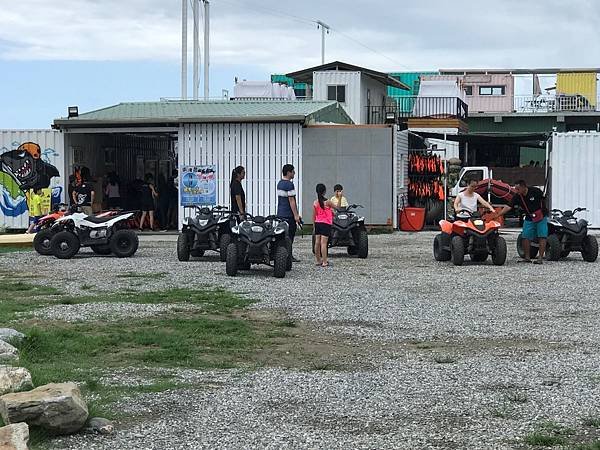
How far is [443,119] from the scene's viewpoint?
44.9 m

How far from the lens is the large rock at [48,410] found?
255 inches

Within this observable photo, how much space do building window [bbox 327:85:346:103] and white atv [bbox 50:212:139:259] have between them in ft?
90.1

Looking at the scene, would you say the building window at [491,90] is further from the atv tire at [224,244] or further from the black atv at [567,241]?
the atv tire at [224,244]

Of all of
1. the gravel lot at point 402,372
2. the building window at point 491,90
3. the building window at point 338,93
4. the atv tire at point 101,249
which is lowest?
the gravel lot at point 402,372

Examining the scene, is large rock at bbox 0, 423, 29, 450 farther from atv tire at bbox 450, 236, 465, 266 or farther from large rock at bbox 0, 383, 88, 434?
atv tire at bbox 450, 236, 465, 266

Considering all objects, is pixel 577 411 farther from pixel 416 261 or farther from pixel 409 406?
pixel 416 261

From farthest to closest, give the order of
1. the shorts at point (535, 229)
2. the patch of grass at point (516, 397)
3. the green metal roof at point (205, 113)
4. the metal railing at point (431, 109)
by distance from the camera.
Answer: the metal railing at point (431, 109), the green metal roof at point (205, 113), the shorts at point (535, 229), the patch of grass at point (516, 397)

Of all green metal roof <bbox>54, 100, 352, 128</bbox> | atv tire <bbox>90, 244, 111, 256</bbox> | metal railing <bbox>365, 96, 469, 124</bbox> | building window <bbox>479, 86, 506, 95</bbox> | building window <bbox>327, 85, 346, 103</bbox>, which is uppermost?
building window <bbox>479, 86, 506, 95</bbox>

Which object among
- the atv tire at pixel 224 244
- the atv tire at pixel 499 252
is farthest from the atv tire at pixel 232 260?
the atv tire at pixel 499 252

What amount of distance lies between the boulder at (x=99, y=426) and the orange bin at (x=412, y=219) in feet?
75.1

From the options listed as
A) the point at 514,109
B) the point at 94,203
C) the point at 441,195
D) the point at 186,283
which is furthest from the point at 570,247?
the point at 514,109

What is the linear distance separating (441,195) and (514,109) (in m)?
27.4

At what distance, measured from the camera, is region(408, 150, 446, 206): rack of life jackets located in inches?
1222

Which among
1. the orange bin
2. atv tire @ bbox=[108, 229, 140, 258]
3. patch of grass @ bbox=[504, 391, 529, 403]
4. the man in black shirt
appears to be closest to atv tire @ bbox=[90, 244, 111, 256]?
atv tire @ bbox=[108, 229, 140, 258]
